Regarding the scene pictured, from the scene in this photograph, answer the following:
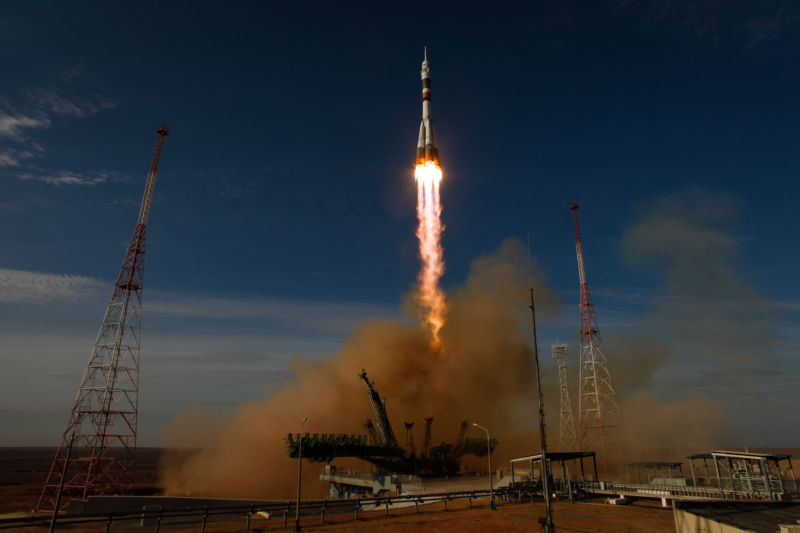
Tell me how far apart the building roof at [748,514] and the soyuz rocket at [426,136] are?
5203 cm

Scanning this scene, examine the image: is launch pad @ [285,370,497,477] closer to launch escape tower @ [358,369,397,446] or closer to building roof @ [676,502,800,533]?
launch escape tower @ [358,369,397,446]

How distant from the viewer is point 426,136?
66.6 m

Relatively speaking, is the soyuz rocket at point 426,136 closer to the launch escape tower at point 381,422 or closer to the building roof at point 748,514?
the launch escape tower at point 381,422

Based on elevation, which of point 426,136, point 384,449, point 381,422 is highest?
point 426,136

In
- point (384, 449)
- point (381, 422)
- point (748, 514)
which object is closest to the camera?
point (748, 514)

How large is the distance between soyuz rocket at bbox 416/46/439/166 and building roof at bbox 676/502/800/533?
5203 centimetres

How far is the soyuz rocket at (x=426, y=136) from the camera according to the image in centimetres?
→ 6569

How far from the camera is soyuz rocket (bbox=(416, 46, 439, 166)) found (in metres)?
65.7

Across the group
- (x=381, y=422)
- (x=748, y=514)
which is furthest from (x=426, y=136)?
(x=748, y=514)

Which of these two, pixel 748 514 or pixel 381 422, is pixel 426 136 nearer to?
pixel 381 422

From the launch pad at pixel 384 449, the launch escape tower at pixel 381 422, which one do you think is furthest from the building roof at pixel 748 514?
the launch escape tower at pixel 381 422

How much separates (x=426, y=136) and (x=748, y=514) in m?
56.2

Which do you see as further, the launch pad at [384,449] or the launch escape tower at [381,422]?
the launch escape tower at [381,422]

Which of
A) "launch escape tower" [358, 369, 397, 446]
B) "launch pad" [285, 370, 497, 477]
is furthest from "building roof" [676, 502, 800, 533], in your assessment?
"launch escape tower" [358, 369, 397, 446]
